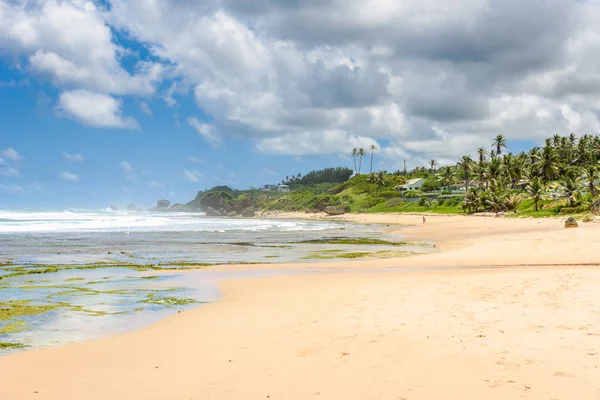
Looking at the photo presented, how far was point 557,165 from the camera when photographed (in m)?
102

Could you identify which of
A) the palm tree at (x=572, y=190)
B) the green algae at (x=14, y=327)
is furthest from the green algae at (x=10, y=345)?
the palm tree at (x=572, y=190)

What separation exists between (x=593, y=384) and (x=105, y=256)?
29.4 m

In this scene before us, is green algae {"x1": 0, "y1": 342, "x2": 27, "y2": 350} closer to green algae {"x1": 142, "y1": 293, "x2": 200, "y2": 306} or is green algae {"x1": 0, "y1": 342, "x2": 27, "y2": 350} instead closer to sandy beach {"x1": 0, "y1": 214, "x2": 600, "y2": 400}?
sandy beach {"x1": 0, "y1": 214, "x2": 600, "y2": 400}

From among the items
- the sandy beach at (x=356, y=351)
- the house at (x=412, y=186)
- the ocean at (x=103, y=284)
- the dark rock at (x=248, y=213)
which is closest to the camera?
the sandy beach at (x=356, y=351)

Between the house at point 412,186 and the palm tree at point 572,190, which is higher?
the house at point 412,186

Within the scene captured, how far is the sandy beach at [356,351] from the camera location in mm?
7117

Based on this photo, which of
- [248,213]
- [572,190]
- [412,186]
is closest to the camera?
[572,190]

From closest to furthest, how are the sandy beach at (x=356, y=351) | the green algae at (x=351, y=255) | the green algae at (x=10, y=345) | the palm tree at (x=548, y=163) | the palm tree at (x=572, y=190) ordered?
the sandy beach at (x=356, y=351), the green algae at (x=10, y=345), the green algae at (x=351, y=255), the palm tree at (x=572, y=190), the palm tree at (x=548, y=163)

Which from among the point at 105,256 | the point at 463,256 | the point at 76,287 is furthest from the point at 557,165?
the point at 76,287

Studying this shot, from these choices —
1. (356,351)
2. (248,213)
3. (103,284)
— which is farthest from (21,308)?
(248,213)

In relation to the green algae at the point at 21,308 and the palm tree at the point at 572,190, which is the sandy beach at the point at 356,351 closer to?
the green algae at the point at 21,308

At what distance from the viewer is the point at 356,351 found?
8914 mm

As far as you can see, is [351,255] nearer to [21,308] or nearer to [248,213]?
[21,308]

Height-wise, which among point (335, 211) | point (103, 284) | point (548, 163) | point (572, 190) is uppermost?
point (548, 163)
